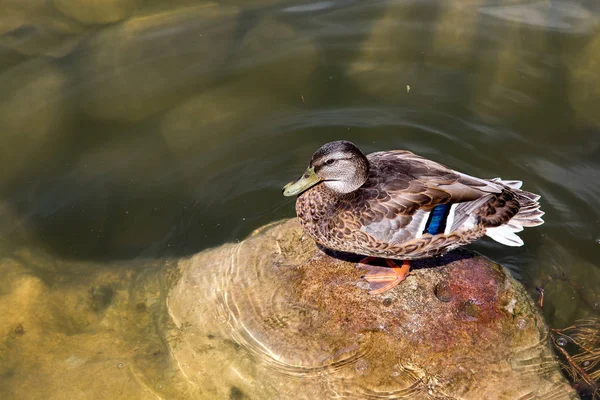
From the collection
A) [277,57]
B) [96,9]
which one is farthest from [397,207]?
[96,9]

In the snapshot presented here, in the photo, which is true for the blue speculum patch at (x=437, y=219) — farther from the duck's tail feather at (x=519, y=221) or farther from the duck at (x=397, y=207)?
the duck's tail feather at (x=519, y=221)

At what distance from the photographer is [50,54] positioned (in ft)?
24.0

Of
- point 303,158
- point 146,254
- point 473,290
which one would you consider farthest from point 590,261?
point 146,254

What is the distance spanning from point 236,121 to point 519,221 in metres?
3.34

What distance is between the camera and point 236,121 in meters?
6.90

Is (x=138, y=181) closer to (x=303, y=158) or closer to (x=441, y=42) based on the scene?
(x=303, y=158)

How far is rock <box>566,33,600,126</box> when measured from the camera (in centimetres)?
705

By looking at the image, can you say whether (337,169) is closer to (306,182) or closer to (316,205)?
(306,182)

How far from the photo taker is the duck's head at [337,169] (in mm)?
4746

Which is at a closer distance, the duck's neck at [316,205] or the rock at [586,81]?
the duck's neck at [316,205]

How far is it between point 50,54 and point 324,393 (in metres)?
5.35

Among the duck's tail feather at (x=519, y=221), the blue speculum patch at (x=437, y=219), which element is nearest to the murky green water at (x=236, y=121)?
the duck's tail feather at (x=519, y=221)

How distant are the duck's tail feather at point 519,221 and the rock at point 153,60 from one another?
3878 mm

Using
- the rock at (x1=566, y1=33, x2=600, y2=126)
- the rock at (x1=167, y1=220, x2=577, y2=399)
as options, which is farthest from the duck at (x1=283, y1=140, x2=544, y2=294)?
the rock at (x1=566, y1=33, x2=600, y2=126)
